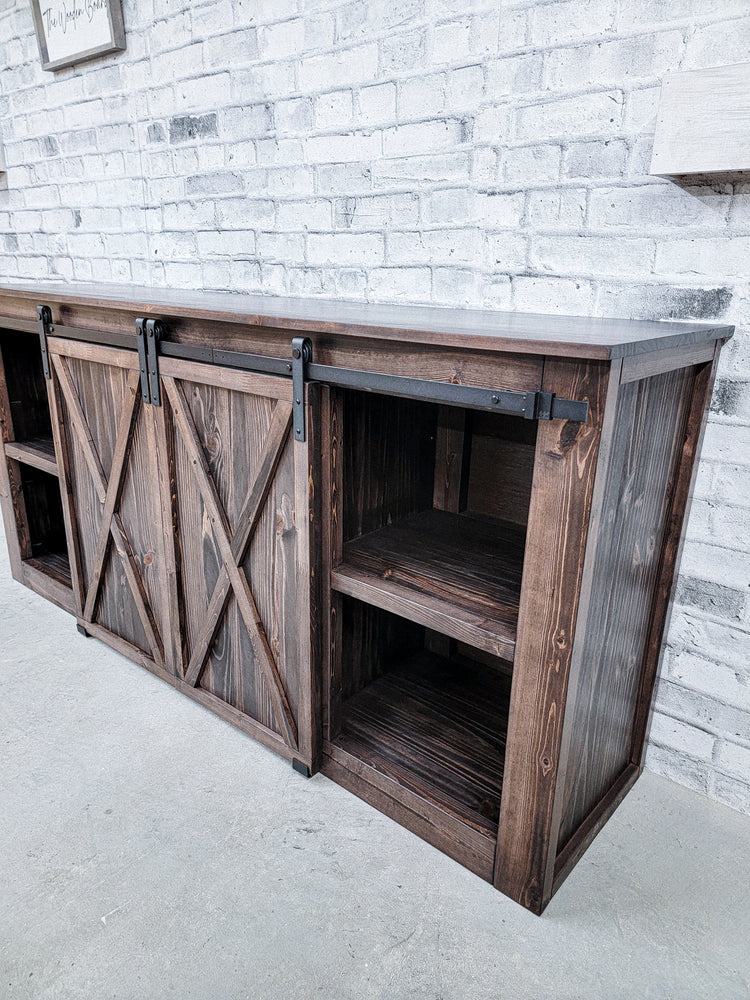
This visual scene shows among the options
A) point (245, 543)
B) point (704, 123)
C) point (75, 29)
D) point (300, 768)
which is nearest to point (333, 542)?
point (245, 543)

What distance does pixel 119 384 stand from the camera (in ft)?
6.70

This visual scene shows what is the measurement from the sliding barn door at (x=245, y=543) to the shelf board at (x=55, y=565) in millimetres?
923

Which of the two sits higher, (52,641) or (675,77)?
(675,77)

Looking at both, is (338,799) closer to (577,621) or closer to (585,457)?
(577,621)

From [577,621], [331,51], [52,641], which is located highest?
[331,51]

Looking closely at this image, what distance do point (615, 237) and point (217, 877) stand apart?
5.81ft

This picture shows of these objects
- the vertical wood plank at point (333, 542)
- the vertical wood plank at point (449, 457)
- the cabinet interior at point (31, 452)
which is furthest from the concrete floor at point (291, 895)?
the cabinet interior at point (31, 452)

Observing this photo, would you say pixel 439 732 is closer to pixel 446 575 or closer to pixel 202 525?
pixel 446 575

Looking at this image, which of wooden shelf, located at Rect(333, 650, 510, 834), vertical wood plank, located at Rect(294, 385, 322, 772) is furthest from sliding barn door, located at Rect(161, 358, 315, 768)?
wooden shelf, located at Rect(333, 650, 510, 834)

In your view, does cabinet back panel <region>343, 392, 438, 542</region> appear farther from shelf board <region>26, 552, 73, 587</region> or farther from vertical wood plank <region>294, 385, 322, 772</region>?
shelf board <region>26, 552, 73, 587</region>

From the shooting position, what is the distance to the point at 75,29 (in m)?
2.81

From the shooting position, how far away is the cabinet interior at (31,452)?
2.71 m

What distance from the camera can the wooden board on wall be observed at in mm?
1367

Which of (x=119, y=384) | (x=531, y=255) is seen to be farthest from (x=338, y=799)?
(x=531, y=255)
